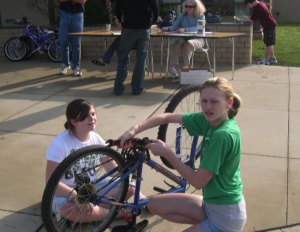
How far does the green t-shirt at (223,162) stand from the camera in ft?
8.00

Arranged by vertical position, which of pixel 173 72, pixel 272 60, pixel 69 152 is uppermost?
pixel 272 60

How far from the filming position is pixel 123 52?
21.2ft

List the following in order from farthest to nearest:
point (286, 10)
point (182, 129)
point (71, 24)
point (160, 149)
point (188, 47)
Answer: point (286, 10)
point (71, 24)
point (188, 47)
point (182, 129)
point (160, 149)

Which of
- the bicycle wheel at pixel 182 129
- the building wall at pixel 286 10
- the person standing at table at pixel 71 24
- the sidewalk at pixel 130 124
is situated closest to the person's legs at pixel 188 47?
the sidewalk at pixel 130 124

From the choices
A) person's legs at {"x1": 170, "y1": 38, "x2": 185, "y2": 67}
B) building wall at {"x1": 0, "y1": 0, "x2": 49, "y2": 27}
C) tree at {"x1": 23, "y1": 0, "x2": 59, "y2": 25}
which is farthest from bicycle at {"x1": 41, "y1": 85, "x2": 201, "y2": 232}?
building wall at {"x1": 0, "y1": 0, "x2": 49, "y2": 27}

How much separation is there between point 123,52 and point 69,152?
3.63 meters

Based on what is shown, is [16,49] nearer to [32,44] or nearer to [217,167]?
[32,44]

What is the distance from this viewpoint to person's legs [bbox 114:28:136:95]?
6.35 m

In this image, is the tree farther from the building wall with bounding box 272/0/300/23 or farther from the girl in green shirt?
the building wall with bounding box 272/0/300/23

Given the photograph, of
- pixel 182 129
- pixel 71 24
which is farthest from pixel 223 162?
pixel 71 24

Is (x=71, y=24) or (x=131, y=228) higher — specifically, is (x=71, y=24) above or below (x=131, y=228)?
above

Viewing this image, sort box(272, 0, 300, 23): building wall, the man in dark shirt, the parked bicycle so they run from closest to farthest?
the man in dark shirt < the parked bicycle < box(272, 0, 300, 23): building wall

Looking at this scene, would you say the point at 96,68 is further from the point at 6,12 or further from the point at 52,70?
the point at 6,12

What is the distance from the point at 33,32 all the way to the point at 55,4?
8.83ft
